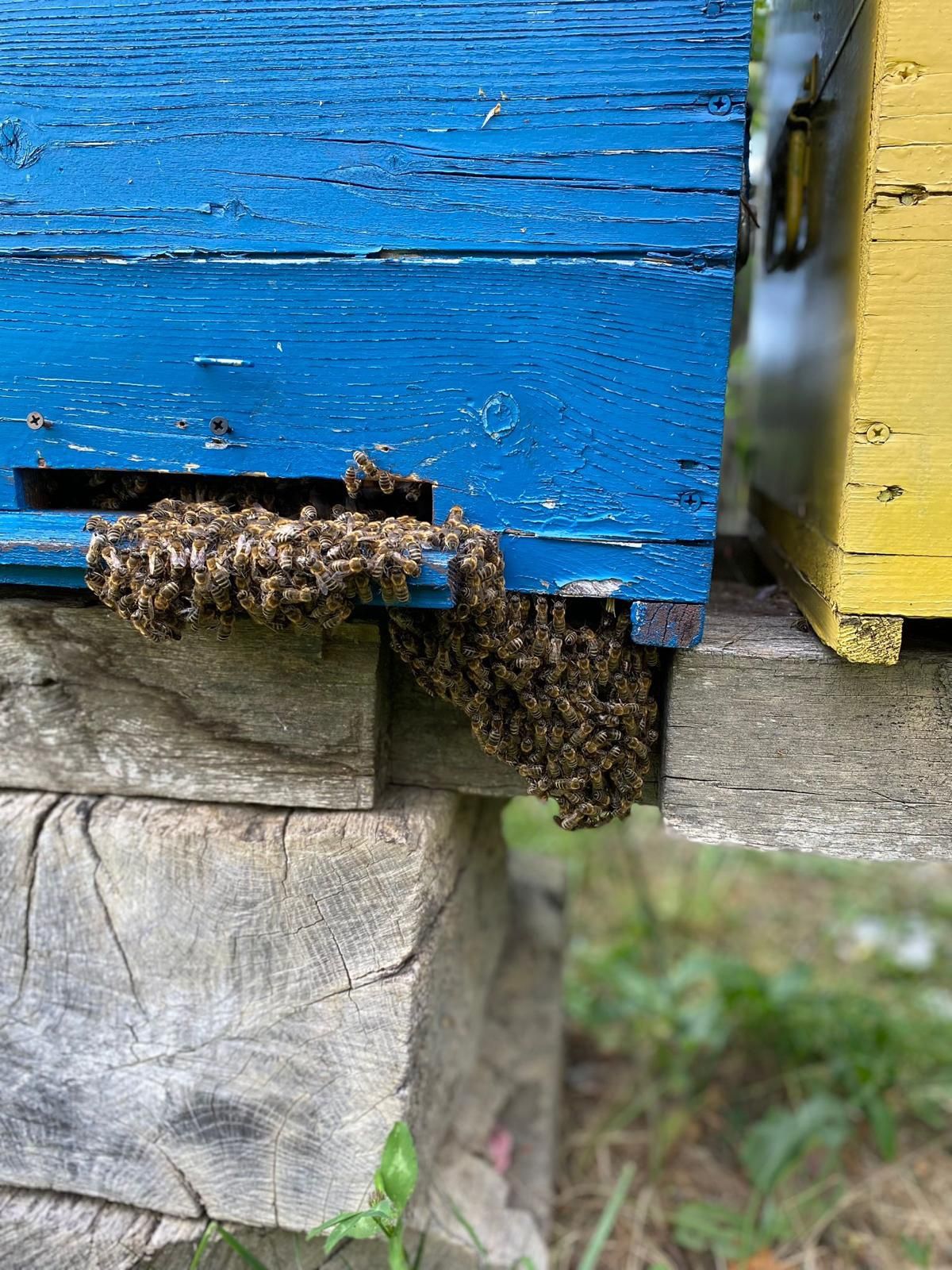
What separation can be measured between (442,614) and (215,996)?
0.81 meters

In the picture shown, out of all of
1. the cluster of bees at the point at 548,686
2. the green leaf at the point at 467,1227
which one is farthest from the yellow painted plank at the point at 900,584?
the green leaf at the point at 467,1227

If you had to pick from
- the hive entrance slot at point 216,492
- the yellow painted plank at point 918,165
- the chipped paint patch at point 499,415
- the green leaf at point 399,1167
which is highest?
the yellow painted plank at point 918,165

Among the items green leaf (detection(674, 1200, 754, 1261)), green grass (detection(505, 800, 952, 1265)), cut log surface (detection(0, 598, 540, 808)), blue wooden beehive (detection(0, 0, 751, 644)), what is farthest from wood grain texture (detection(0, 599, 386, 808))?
green grass (detection(505, 800, 952, 1265))

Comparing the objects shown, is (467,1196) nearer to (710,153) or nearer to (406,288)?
(406,288)

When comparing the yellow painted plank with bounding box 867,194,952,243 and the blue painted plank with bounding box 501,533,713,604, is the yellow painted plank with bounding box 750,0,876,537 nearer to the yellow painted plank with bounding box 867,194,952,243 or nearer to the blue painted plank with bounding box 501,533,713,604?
the yellow painted plank with bounding box 867,194,952,243

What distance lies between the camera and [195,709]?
5.19 ft

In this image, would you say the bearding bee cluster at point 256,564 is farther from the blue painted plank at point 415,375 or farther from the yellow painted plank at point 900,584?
the yellow painted plank at point 900,584

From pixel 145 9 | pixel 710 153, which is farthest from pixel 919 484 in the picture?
pixel 145 9

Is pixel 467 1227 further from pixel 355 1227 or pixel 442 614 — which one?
pixel 442 614

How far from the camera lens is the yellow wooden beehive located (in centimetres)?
120

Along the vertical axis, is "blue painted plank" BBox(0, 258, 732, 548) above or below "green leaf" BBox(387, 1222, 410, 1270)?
above

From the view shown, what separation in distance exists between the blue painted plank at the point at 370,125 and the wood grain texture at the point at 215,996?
0.94m

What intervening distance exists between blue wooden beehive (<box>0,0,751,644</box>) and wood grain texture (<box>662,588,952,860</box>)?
0.52 feet

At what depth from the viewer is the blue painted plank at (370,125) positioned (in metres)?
1.26
